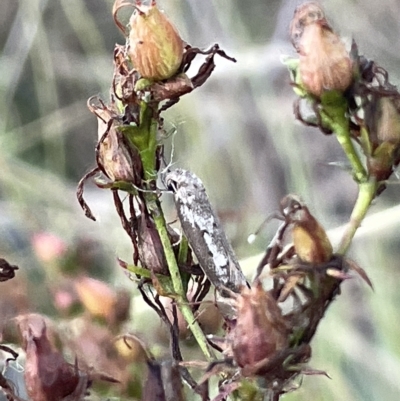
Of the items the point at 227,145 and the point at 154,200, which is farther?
the point at 227,145

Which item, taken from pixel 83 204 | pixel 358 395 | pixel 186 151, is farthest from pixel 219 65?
pixel 83 204

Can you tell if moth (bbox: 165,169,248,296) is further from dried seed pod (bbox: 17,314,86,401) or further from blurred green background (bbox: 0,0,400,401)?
blurred green background (bbox: 0,0,400,401)

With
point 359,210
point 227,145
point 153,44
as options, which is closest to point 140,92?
point 153,44

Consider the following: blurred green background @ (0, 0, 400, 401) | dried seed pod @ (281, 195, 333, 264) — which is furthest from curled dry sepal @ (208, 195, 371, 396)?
blurred green background @ (0, 0, 400, 401)

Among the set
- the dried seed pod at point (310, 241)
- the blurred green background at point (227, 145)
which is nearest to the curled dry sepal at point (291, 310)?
the dried seed pod at point (310, 241)

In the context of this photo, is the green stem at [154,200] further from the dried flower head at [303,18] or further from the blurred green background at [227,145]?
the blurred green background at [227,145]

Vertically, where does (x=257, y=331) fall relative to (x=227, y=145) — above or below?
below

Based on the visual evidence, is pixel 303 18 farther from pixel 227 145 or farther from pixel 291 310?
pixel 227 145
